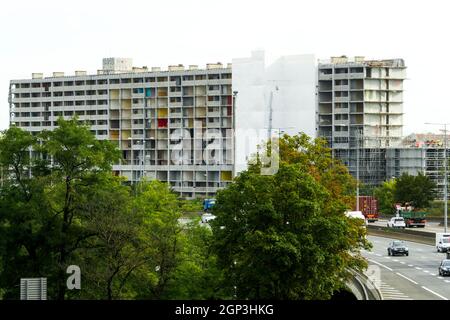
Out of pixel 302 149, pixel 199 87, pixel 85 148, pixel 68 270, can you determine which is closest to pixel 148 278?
pixel 68 270

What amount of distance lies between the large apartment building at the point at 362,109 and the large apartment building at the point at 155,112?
14206 mm

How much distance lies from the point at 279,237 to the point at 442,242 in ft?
122

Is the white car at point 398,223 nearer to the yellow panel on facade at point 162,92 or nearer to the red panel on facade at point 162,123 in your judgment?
the red panel on facade at point 162,123

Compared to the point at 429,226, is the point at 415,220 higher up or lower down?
higher up

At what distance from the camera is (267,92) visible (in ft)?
196

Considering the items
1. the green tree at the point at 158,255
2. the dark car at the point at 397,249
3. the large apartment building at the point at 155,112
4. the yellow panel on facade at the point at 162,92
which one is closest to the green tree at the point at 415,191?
the large apartment building at the point at 155,112

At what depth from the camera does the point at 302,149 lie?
45.4 metres

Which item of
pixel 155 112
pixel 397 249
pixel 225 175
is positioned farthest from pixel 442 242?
pixel 155 112

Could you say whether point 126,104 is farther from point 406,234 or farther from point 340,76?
point 406,234

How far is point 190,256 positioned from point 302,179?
7.06 metres

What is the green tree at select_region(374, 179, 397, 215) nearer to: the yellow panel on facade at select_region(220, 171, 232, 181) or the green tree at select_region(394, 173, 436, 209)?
the green tree at select_region(394, 173, 436, 209)

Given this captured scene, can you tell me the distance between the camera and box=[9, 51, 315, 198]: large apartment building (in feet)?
391

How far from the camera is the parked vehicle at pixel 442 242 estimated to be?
65.3 m
